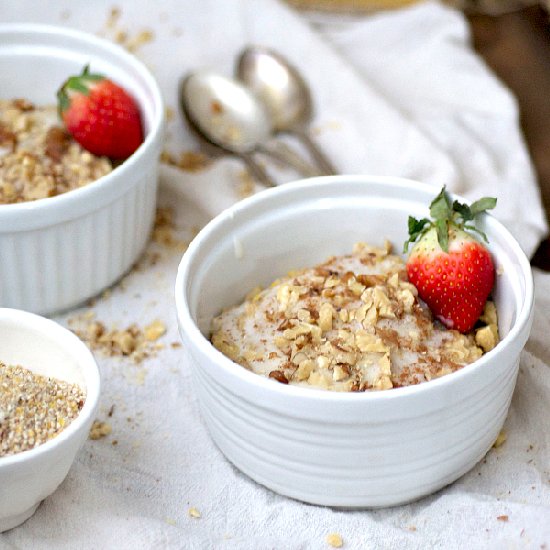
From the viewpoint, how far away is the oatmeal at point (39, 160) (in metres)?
1.48

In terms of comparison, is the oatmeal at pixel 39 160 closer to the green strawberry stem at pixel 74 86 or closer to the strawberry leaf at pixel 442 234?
the green strawberry stem at pixel 74 86

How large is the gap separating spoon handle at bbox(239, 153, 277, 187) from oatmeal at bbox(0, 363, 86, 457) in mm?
681

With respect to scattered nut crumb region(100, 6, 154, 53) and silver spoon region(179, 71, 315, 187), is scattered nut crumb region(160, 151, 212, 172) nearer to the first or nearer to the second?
silver spoon region(179, 71, 315, 187)

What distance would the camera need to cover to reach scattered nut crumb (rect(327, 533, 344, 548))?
1181 millimetres

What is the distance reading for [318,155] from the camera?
1.83 meters

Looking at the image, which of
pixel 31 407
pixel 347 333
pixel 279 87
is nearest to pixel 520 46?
pixel 279 87

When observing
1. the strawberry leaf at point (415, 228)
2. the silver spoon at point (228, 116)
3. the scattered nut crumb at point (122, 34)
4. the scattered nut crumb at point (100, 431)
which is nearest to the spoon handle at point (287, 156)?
the silver spoon at point (228, 116)

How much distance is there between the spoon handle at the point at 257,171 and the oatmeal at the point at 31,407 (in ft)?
2.24

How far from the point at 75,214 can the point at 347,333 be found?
46 cm

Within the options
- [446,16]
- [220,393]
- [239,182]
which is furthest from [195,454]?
[446,16]

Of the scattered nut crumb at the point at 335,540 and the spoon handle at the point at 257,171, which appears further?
the spoon handle at the point at 257,171

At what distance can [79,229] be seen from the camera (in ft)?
4.81

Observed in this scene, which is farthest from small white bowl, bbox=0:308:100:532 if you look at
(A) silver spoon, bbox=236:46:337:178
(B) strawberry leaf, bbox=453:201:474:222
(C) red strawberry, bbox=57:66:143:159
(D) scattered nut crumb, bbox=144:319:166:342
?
(A) silver spoon, bbox=236:46:337:178

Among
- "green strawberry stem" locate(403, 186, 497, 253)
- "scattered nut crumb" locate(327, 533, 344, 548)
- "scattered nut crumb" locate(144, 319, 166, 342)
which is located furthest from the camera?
"scattered nut crumb" locate(144, 319, 166, 342)
